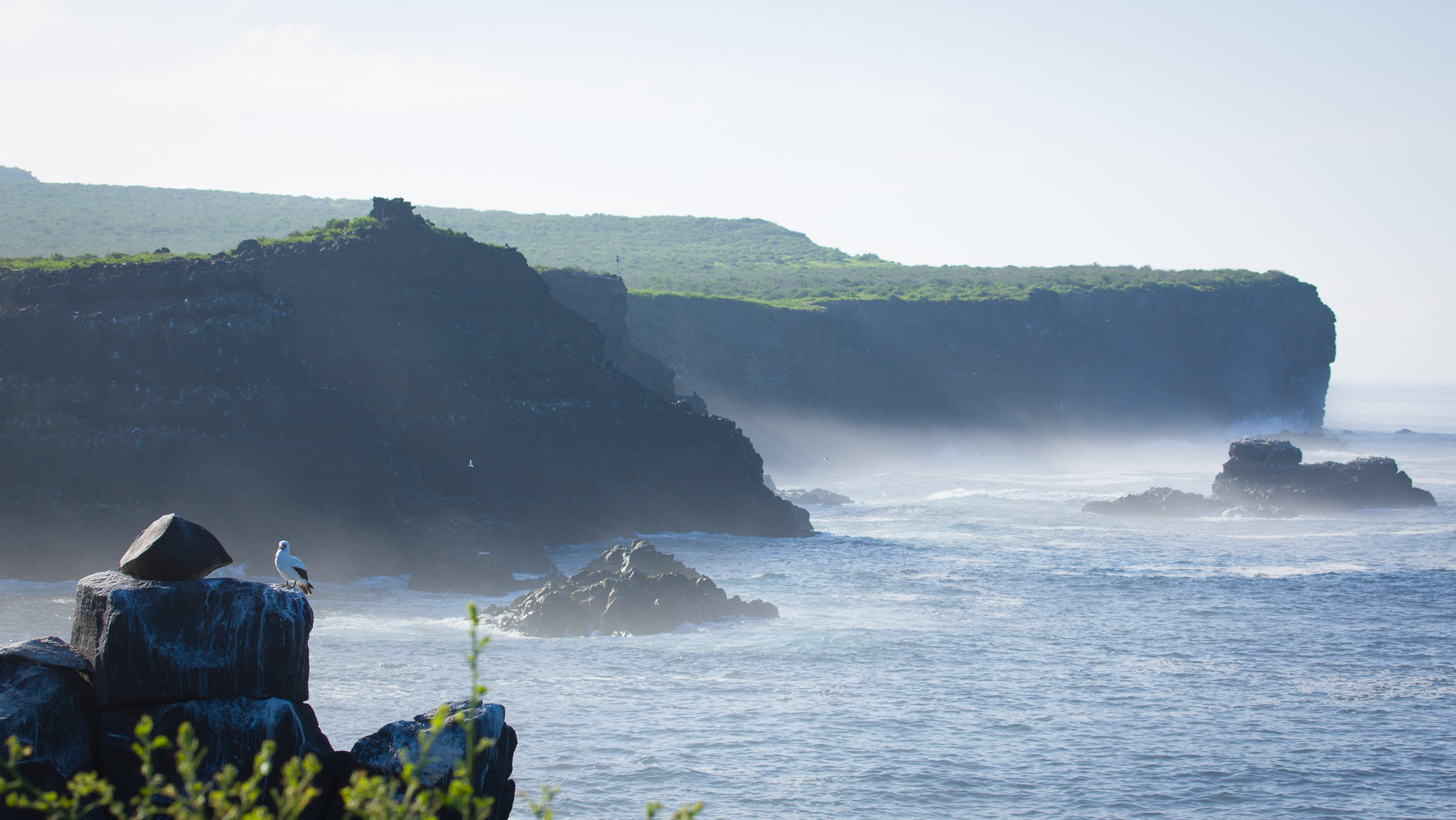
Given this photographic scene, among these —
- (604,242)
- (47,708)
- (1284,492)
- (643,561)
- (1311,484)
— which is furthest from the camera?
(604,242)

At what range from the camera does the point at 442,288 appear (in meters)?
49.0

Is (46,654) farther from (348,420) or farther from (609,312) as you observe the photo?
(609,312)

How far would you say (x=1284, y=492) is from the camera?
58219mm

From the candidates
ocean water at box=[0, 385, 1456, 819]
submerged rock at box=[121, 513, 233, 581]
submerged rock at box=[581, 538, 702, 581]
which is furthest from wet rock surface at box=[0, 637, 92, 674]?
submerged rock at box=[581, 538, 702, 581]

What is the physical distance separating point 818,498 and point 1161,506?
1776 centimetres

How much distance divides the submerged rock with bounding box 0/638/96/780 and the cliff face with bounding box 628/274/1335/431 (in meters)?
68.3

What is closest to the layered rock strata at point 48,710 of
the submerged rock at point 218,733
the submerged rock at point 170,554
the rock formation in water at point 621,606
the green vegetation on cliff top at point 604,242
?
the submerged rock at point 218,733

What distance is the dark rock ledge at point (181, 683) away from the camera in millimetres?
9953

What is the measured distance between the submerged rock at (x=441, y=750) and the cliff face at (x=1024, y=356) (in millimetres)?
67496

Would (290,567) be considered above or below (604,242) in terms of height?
below

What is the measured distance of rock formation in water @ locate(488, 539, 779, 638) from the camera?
29.4m

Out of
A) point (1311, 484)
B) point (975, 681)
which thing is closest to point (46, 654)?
point (975, 681)

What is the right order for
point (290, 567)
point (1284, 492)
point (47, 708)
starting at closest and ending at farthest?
point (47, 708) < point (290, 567) < point (1284, 492)

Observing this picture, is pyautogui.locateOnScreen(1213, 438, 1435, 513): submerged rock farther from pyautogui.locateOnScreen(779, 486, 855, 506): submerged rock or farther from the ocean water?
pyautogui.locateOnScreen(779, 486, 855, 506): submerged rock
